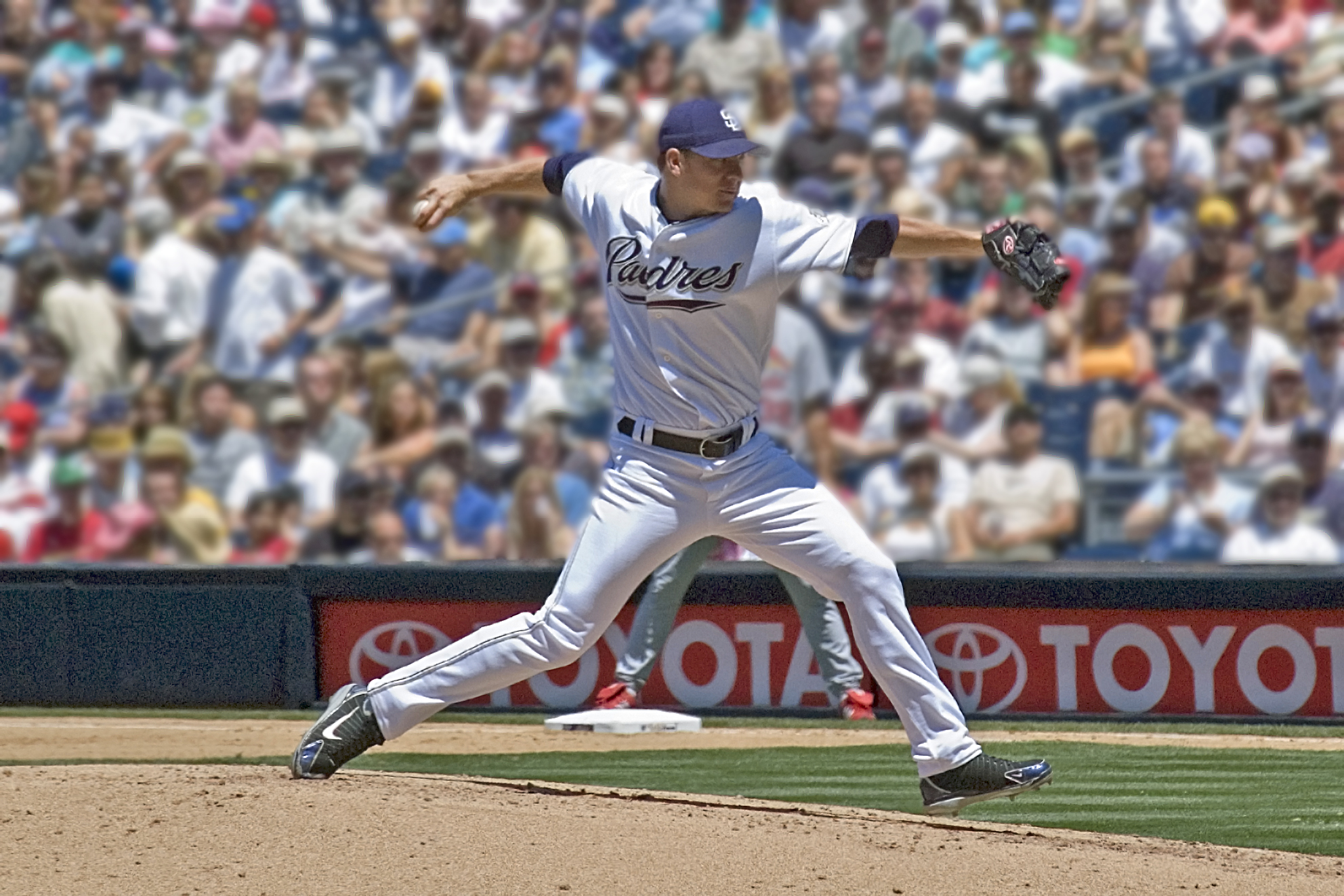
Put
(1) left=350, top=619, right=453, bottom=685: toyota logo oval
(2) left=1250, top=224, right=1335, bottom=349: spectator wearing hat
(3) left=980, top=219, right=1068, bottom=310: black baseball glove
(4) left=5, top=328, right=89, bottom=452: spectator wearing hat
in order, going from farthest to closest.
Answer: (4) left=5, top=328, right=89, bottom=452: spectator wearing hat
(2) left=1250, top=224, right=1335, bottom=349: spectator wearing hat
(1) left=350, top=619, right=453, bottom=685: toyota logo oval
(3) left=980, top=219, right=1068, bottom=310: black baseball glove

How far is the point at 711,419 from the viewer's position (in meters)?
5.15

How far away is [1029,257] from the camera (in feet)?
16.1

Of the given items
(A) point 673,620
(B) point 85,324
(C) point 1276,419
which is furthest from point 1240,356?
(B) point 85,324

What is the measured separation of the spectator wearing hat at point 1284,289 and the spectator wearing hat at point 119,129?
261 inches

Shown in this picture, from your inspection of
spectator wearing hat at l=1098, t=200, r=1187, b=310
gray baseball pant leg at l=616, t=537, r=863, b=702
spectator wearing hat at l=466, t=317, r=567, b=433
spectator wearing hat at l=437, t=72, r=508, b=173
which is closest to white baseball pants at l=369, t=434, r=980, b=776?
gray baseball pant leg at l=616, t=537, r=863, b=702

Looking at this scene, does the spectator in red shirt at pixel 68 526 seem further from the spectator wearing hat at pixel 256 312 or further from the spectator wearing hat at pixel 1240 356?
the spectator wearing hat at pixel 1240 356

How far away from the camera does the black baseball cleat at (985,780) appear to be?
519cm

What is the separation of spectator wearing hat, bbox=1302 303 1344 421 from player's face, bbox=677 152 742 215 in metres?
5.50

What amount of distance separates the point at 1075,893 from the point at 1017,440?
546cm

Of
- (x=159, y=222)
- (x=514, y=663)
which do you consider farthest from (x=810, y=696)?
(x=159, y=222)

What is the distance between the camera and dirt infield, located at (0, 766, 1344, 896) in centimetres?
455

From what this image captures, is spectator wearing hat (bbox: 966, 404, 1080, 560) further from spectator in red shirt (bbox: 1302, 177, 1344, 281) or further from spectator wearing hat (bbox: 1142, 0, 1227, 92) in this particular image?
spectator wearing hat (bbox: 1142, 0, 1227, 92)

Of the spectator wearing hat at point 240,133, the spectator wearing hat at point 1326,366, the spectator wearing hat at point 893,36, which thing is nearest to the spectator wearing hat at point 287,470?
the spectator wearing hat at point 240,133

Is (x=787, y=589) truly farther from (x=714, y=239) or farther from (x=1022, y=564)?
(x=714, y=239)
